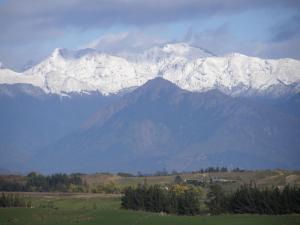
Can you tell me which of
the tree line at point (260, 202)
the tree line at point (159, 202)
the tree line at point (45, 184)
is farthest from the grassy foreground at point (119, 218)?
the tree line at point (45, 184)

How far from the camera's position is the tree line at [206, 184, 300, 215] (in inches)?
3851

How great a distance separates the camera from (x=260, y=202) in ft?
329

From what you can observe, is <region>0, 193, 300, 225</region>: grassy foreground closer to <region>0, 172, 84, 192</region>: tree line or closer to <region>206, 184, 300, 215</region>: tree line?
<region>206, 184, 300, 215</region>: tree line

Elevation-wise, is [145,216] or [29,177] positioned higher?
[29,177]

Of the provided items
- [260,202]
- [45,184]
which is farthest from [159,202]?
[45,184]

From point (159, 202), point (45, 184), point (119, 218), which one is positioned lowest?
point (119, 218)

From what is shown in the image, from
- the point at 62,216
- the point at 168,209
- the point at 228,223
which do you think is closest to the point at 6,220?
the point at 62,216

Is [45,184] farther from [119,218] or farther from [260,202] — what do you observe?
[119,218]

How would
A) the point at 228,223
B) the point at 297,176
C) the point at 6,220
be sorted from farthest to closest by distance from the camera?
the point at 297,176, the point at 6,220, the point at 228,223

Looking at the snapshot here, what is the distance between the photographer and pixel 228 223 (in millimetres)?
76062

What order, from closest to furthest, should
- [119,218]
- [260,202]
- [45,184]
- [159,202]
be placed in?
[119,218], [260,202], [159,202], [45,184]

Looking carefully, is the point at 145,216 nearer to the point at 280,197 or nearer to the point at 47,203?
the point at 280,197

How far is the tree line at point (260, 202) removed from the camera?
3851 inches

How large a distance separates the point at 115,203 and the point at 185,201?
22.7 meters
